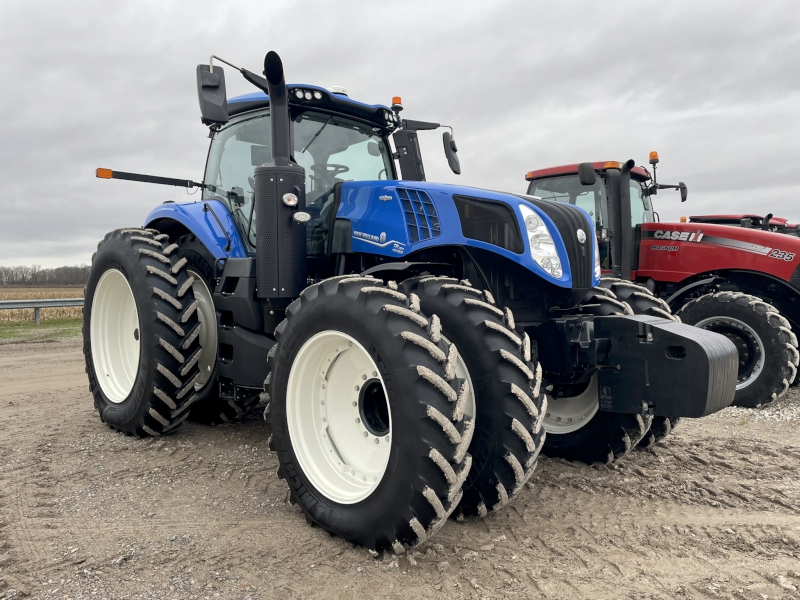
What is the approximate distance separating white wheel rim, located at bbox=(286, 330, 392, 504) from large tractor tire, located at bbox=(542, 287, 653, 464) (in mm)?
1245

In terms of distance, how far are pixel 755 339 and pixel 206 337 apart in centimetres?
539

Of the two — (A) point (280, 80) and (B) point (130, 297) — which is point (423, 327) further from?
(B) point (130, 297)

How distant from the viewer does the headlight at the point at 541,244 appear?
331 cm

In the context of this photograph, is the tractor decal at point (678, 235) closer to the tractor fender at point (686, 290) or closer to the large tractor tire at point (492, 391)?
the tractor fender at point (686, 290)

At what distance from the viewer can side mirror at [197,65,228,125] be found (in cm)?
335

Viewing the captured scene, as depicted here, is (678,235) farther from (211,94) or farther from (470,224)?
(211,94)

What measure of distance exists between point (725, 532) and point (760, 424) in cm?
310

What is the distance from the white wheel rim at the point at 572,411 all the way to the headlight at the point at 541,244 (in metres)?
0.95

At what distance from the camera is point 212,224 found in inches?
174

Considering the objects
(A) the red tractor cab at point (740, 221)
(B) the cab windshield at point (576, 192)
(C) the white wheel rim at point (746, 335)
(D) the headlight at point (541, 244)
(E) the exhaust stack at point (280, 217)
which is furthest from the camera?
(A) the red tractor cab at point (740, 221)

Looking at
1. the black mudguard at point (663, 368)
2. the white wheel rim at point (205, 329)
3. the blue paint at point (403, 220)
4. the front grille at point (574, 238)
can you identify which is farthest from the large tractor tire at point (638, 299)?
the white wheel rim at point (205, 329)

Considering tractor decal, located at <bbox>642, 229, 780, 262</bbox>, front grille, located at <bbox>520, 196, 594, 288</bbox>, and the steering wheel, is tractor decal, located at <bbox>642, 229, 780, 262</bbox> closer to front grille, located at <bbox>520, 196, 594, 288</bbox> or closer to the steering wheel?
front grille, located at <bbox>520, 196, 594, 288</bbox>

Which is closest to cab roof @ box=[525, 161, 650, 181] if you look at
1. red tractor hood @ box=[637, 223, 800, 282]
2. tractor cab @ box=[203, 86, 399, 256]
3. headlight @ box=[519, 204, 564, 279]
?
red tractor hood @ box=[637, 223, 800, 282]

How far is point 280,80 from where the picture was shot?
3602mm
